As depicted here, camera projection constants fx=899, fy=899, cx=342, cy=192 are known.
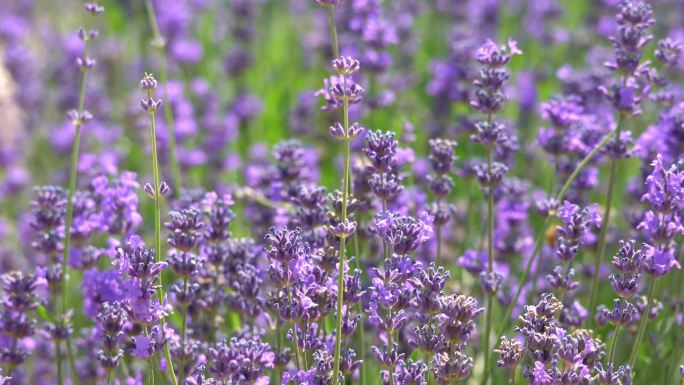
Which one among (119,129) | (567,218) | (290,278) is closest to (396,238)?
(290,278)

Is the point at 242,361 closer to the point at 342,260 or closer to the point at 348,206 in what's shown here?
the point at 342,260

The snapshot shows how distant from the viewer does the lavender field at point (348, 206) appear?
8.29 feet

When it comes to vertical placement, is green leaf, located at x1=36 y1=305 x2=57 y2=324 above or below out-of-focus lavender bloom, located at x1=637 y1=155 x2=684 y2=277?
below

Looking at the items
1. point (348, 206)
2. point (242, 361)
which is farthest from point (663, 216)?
point (242, 361)

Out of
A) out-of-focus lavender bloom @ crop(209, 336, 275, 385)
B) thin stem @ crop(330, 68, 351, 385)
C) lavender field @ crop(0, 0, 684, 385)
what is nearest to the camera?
thin stem @ crop(330, 68, 351, 385)

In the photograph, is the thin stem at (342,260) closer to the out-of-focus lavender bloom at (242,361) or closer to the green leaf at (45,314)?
the out-of-focus lavender bloom at (242,361)

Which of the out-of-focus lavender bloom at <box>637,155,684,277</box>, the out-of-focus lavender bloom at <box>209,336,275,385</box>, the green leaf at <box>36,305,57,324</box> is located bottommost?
the out-of-focus lavender bloom at <box>209,336,275,385</box>

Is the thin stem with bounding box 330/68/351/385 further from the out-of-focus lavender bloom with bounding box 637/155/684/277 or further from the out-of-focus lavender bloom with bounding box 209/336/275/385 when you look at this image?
the out-of-focus lavender bloom with bounding box 637/155/684/277

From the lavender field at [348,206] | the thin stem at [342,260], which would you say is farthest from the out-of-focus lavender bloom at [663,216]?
the thin stem at [342,260]

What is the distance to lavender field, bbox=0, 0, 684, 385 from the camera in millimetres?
2525

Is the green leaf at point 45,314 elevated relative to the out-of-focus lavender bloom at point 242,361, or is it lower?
elevated

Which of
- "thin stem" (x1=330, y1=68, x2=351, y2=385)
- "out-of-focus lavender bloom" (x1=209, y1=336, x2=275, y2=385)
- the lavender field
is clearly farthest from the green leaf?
"thin stem" (x1=330, y1=68, x2=351, y2=385)

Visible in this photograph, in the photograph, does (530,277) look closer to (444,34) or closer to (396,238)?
(396,238)

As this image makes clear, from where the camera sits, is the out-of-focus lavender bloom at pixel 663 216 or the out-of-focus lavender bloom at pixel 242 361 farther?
the out-of-focus lavender bloom at pixel 663 216
